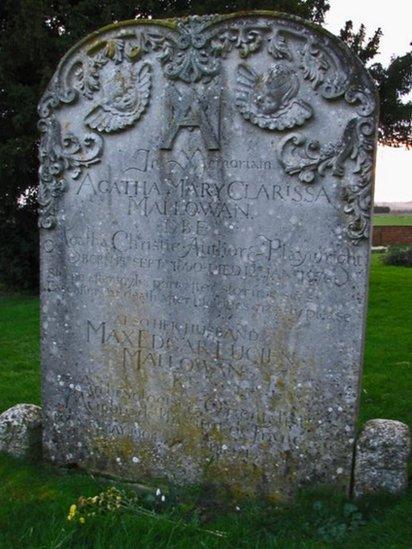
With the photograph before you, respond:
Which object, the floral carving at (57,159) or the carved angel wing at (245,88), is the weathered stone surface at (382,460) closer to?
the carved angel wing at (245,88)

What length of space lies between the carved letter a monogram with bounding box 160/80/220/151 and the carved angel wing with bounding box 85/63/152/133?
19 cm

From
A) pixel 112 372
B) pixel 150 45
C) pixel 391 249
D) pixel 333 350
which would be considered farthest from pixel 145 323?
pixel 391 249

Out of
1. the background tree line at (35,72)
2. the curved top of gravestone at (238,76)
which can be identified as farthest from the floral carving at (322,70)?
the background tree line at (35,72)

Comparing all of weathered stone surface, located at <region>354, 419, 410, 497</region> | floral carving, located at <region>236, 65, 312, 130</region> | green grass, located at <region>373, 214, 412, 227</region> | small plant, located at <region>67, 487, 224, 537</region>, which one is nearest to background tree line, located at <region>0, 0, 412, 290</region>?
floral carving, located at <region>236, 65, 312, 130</region>

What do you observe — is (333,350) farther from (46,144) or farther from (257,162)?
(46,144)


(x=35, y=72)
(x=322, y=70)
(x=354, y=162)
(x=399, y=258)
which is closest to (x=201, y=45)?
(x=322, y=70)

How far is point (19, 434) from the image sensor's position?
502 cm

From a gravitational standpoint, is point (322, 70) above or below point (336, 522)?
above

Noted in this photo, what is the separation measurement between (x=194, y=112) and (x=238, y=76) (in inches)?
14.3

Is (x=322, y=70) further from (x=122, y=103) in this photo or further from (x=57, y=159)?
(x=57, y=159)

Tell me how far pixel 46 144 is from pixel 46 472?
2.38 m

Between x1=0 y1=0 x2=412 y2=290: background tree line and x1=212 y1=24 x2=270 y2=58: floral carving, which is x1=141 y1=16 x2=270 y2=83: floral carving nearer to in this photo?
x1=212 y1=24 x2=270 y2=58: floral carving

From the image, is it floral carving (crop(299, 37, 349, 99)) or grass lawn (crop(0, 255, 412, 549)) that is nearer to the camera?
grass lawn (crop(0, 255, 412, 549))

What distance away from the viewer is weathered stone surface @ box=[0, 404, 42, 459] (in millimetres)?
5027
